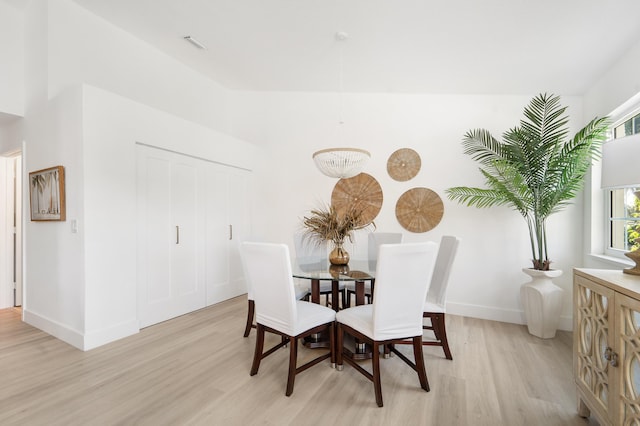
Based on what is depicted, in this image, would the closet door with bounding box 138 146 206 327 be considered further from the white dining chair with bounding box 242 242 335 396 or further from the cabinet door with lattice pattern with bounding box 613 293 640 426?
the cabinet door with lattice pattern with bounding box 613 293 640 426

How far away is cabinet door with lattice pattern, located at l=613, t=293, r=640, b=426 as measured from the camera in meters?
1.25

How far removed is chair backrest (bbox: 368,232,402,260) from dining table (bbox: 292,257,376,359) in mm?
455

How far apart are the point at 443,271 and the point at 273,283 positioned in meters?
1.48

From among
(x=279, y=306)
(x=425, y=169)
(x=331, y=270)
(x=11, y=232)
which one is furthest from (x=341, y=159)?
(x=11, y=232)

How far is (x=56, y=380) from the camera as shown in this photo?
6.88 feet

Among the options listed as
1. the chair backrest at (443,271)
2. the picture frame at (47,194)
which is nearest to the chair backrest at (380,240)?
the chair backrest at (443,271)

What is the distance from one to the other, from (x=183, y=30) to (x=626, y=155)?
369 cm

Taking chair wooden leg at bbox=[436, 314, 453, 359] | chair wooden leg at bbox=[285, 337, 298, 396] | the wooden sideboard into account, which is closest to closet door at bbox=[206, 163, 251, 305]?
chair wooden leg at bbox=[285, 337, 298, 396]

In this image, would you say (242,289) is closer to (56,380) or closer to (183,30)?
(56,380)

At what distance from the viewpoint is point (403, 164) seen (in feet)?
12.7

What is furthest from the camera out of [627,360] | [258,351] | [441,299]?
[441,299]

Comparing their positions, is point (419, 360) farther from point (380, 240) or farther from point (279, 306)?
point (380, 240)

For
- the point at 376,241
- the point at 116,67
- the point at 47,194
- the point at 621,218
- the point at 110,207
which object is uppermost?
the point at 116,67

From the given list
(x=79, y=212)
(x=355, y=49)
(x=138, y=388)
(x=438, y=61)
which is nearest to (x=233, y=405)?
(x=138, y=388)
